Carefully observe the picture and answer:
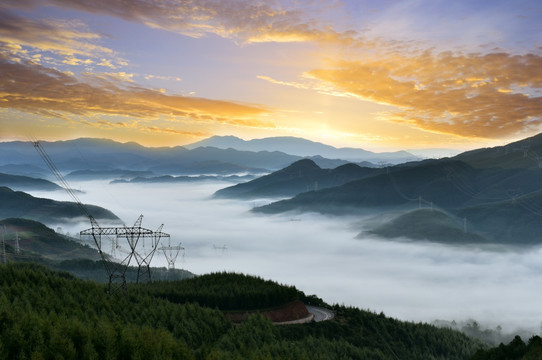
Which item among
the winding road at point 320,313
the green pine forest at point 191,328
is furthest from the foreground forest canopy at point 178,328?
the winding road at point 320,313

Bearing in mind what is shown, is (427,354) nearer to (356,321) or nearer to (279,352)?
(356,321)

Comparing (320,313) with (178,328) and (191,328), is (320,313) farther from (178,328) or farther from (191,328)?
(178,328)

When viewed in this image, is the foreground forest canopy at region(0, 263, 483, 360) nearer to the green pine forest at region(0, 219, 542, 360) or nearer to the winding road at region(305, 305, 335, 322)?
the green pine forest at region(0, 219, 542, 360)

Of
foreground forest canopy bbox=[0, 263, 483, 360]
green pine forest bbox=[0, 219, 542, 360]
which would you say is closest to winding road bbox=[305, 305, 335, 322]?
green pine forest bbox=[0, 219, 542, 360]

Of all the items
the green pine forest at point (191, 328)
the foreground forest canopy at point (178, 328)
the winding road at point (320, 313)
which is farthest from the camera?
the winding road at point (320, 313)

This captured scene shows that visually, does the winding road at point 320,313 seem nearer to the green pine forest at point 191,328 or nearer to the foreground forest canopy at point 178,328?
A: the green pine forest at point 191,328

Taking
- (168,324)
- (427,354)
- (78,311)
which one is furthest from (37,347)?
(427,354)
